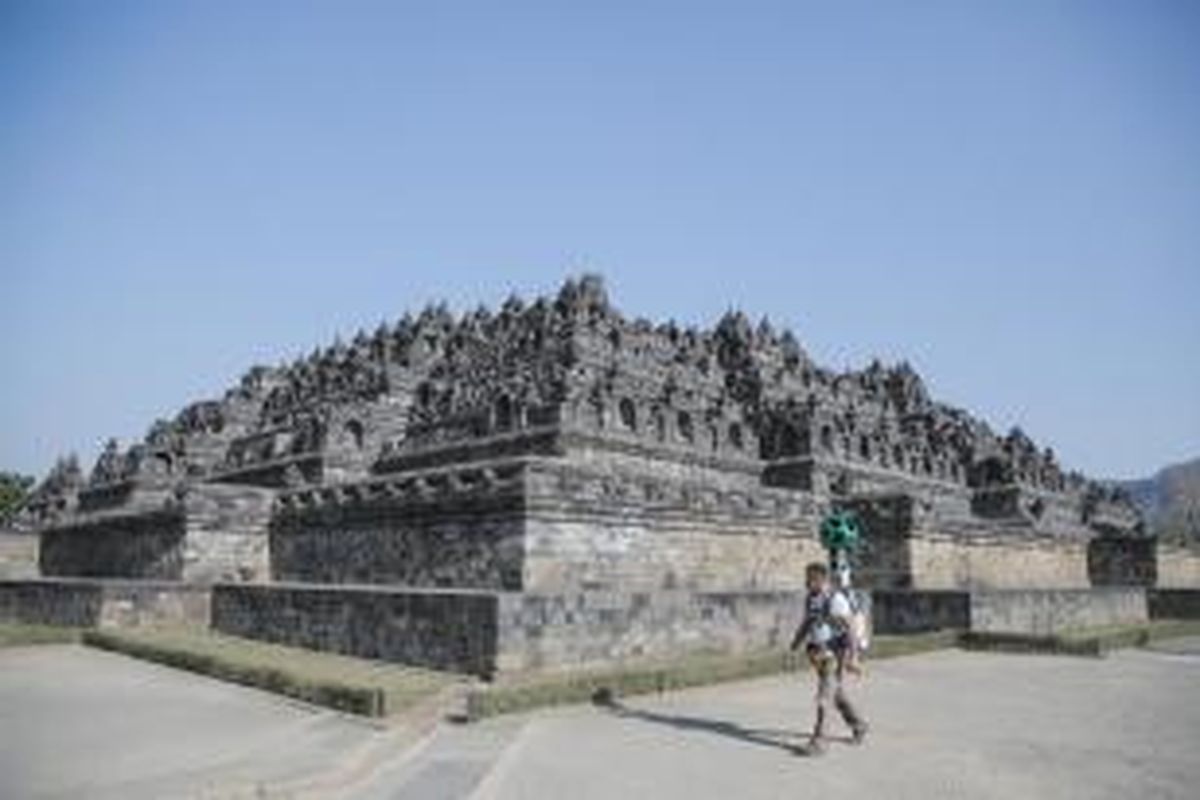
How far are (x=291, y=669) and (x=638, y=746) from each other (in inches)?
255

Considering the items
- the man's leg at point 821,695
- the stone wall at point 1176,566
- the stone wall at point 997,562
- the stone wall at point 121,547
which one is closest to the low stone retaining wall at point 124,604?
the stone wall at point 121,547

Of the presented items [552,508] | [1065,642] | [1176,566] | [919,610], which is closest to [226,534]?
[552,508]

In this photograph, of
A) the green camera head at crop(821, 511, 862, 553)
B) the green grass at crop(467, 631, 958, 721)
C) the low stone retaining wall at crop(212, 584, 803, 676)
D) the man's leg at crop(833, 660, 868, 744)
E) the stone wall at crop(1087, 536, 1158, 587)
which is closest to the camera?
the man's leg at crop(833, 660, 868, 744)

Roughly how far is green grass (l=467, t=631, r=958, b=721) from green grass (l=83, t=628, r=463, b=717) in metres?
0.96

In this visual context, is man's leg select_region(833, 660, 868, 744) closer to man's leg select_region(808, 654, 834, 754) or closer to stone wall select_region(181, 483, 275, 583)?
man's leg select_region(808, 654, 834, 754)

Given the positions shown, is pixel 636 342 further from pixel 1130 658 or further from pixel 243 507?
pixel 1130 658

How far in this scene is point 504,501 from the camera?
68.1ft

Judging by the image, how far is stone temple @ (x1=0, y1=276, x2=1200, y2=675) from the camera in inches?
755

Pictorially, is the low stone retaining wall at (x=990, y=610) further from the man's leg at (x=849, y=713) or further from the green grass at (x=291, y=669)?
the man's leg at (x=849, y=713)

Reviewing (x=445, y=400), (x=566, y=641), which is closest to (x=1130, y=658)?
(x=566, y=641)

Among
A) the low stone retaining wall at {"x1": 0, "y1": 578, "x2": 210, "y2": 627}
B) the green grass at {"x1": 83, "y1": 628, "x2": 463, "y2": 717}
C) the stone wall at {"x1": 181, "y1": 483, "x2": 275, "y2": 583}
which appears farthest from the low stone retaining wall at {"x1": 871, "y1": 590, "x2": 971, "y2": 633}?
the stone wall at {"x1": 181, "y1": 483, "x2": 275, "y2": 583}

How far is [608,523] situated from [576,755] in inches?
434

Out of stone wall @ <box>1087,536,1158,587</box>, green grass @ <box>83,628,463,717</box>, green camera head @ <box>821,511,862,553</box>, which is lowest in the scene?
green grass @ <box>83,628,463,717</box>

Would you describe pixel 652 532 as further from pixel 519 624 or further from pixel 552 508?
pixel 519 624
